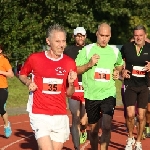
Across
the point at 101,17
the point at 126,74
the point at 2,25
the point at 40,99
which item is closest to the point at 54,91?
the point at 40,99

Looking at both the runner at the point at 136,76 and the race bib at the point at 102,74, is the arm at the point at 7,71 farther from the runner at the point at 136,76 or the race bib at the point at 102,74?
the race bib at the point at 102,74

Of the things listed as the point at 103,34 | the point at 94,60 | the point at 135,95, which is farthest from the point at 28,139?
the point at 94,60

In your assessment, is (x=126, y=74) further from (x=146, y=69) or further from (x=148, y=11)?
(x=148, y=11)

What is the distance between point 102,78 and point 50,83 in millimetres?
2016

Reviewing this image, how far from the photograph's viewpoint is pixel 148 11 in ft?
135

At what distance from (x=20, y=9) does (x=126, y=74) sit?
2296 cm

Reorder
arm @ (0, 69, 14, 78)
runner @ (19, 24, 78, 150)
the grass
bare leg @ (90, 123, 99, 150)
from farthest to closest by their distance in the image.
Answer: the grass < arm @ (0, 69, 14, 78) < bare leg @ (90, 123, 99, 150) < runner @ (19, 24, 78, 150)

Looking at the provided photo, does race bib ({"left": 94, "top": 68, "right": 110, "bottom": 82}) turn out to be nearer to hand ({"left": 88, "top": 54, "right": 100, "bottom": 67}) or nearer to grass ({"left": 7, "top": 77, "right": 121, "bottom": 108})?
→ hand ({"left": 88, "top": 54, "right": 100, "bottom": 67})

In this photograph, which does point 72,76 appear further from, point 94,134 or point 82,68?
point 94,134

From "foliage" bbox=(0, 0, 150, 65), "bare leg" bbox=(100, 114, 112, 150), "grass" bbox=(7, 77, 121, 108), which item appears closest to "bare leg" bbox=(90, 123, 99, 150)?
"bare leg" bbox=(100, 114, 112, 150)

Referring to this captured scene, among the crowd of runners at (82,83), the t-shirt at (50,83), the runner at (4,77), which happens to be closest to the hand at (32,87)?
the crowd of runners at (82,83)

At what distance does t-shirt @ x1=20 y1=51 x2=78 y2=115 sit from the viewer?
24.3 ft

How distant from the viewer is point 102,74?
9227 millimetres

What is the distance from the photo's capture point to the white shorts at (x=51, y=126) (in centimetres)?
732
